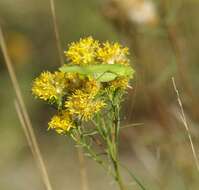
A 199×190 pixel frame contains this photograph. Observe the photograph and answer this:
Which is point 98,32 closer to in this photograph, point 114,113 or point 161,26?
point 161,26

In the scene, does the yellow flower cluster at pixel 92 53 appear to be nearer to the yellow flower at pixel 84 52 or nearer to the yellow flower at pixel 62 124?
the yellow flower at pixel 84 52

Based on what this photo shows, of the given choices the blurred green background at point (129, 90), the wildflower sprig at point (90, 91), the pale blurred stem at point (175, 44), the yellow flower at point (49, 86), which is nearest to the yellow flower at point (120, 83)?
the wildflower sprig at point (90, 91)

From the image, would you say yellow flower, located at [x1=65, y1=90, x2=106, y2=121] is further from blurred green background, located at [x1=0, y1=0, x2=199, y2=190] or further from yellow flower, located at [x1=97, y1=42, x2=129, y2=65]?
blurred green background, located at [x1=0, y1=0, x2=199, y2=190]

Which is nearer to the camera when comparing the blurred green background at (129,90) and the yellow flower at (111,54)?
the yellow flower at (111,54)

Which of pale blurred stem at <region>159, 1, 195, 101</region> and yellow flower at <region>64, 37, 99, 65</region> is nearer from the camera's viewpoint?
yellow flower at <region>64, 37, 99, 65</region>

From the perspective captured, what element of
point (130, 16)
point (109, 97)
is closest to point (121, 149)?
point (130, 16)

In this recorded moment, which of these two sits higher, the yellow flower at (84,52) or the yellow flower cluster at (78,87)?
the yellow flower at (84,52)

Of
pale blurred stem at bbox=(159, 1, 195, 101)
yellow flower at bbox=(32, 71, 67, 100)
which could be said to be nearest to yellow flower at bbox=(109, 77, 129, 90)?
yellow flower at bbox=(32, 71, 67, 100)
